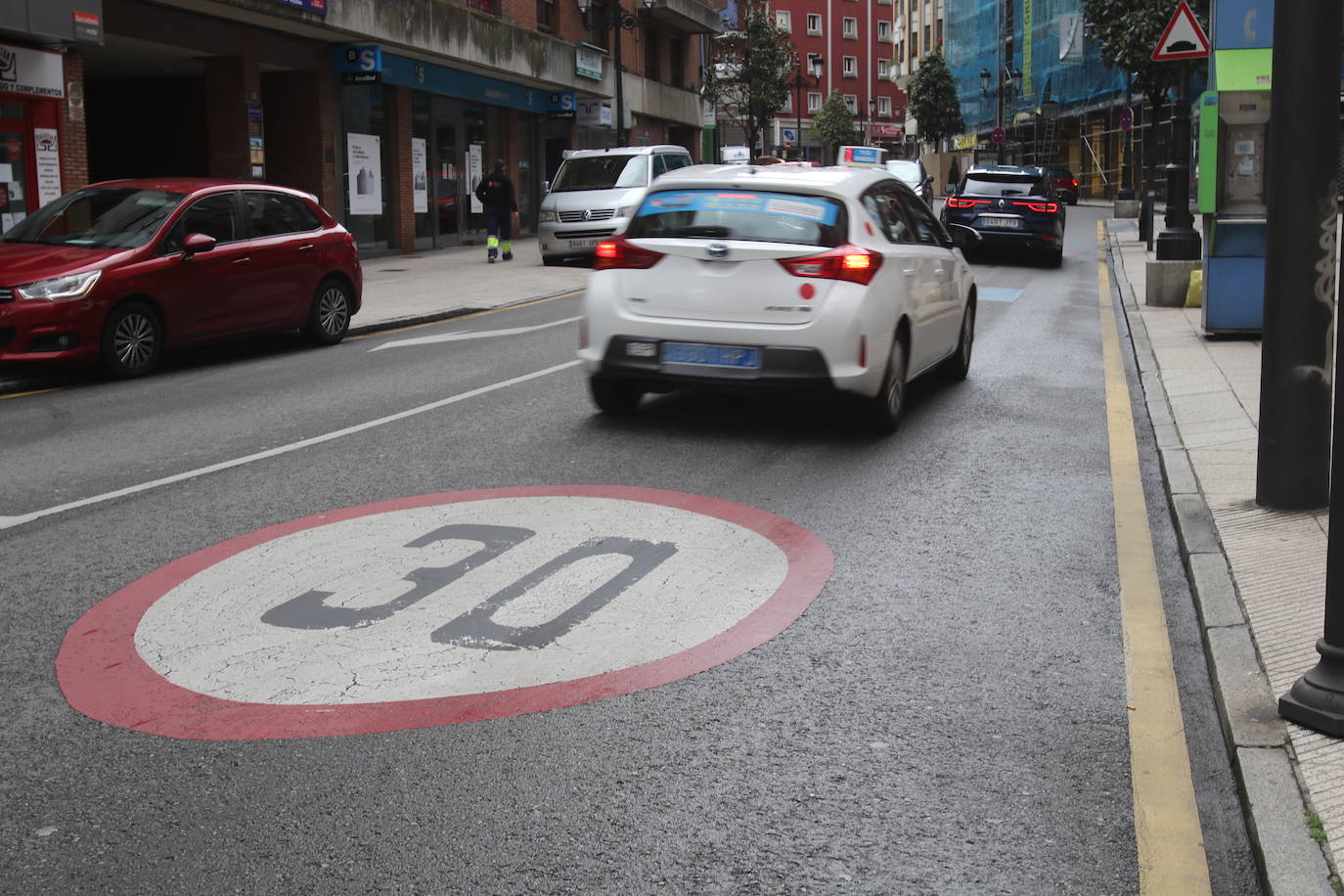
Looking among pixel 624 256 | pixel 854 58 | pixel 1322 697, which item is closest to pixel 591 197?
pixel 624 256

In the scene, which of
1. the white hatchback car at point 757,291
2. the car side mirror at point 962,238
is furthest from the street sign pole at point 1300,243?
the car side mirror at point 962,238

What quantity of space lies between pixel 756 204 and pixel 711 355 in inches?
37.4

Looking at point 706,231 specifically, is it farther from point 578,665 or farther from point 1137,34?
point 1137,34

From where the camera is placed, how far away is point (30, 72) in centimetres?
1800

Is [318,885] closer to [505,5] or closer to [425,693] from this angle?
[425,693]

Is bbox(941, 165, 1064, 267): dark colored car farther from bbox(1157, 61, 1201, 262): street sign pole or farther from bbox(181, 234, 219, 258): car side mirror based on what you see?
bbox(181, 234, 219, 258): car side mirror

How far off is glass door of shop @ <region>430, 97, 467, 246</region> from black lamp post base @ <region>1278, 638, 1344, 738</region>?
1118 inches

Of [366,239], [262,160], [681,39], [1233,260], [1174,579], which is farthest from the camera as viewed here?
[681,39]

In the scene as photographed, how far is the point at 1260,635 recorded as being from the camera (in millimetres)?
4551

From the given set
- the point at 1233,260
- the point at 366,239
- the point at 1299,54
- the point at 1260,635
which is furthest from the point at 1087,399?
the point at 366,239

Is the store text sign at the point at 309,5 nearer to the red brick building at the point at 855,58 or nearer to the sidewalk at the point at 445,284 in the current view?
the sidewalk at the point at 445,284

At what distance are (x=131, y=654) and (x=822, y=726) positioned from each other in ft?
7.41

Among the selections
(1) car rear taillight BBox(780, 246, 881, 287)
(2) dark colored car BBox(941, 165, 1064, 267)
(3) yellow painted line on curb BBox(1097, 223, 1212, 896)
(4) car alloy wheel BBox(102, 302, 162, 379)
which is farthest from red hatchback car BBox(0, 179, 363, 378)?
(2) dark colored car BBox(941, 165, 1064, 267)

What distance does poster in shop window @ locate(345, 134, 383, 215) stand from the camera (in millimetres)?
27531
